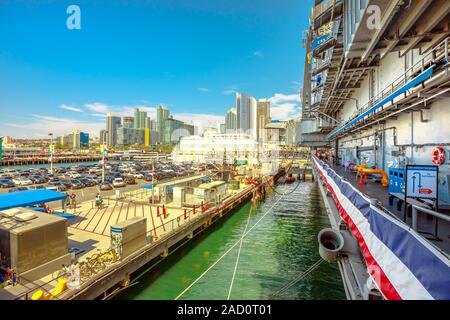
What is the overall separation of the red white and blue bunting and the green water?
322 inches

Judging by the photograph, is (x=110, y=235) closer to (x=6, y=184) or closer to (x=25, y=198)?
(x=25, y=198)

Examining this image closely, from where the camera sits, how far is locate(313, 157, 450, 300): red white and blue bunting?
104 inches

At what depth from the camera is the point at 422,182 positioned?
5852 millimetres

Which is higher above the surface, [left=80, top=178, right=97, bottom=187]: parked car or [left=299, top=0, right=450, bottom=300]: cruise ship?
[left=299, top=0, right=450, bottom=300]: cruise ship

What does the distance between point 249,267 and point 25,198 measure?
15.2 m

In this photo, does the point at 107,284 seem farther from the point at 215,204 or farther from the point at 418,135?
the point at 418,135

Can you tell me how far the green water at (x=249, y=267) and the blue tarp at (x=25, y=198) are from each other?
870cm

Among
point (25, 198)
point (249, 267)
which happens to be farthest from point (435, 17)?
point (25, 198)

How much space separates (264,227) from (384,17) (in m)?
18.4

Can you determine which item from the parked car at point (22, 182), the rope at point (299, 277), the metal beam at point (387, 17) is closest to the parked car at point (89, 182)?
the parked car at point (22, 182)

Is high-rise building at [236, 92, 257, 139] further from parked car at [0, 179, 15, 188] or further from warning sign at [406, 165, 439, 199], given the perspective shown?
warning sign at [406, 165, 439, 199]

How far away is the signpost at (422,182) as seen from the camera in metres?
5.77

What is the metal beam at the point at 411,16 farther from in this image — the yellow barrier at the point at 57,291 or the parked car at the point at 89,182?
the parked car at the point at 89,182

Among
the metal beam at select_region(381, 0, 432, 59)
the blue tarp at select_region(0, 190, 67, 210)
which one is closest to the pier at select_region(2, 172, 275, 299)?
the blue tarp at select_region(0, 190, 67, 210)
